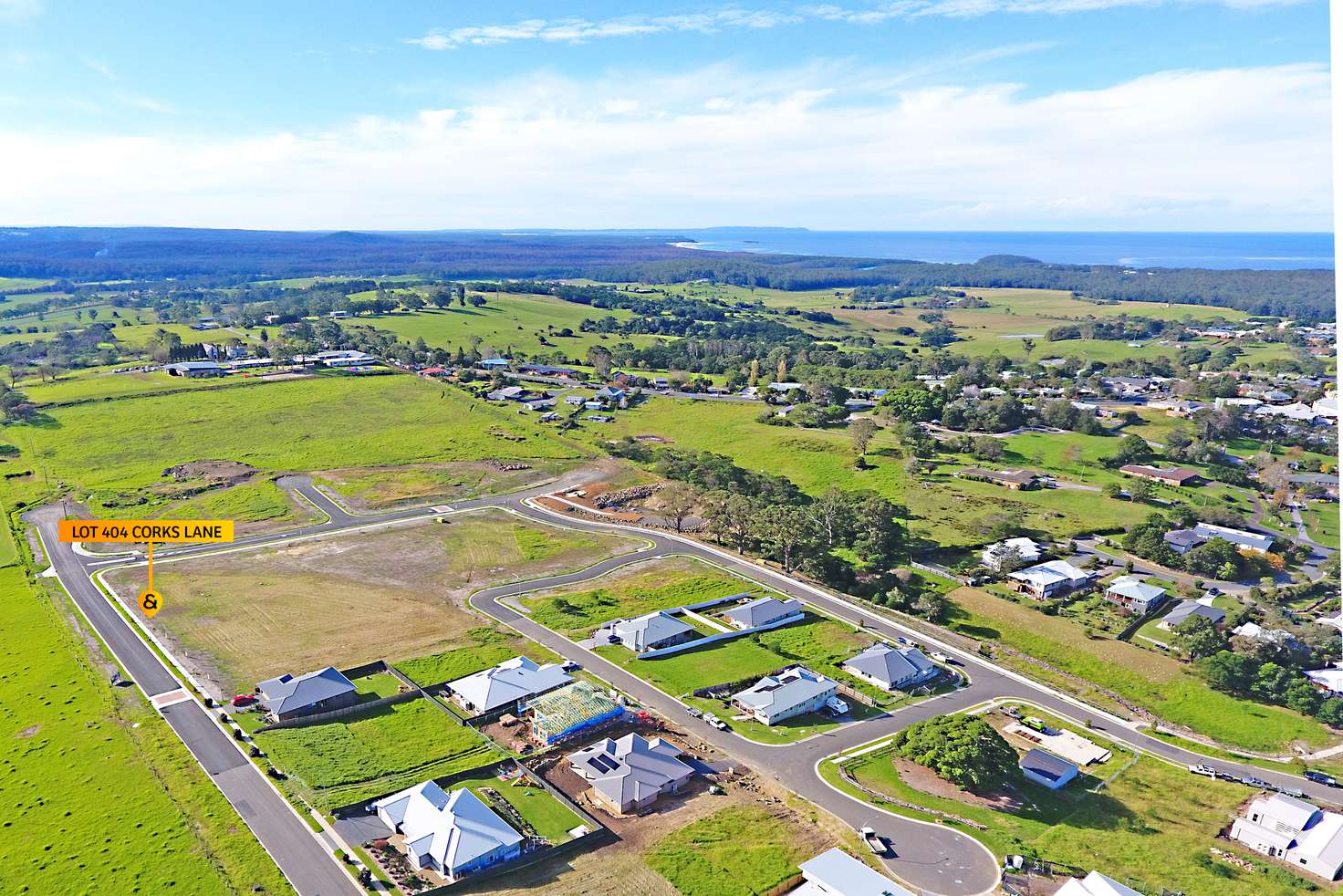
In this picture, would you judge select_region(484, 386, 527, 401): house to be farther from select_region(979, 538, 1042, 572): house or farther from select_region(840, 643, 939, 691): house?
select_region(840, 643, 939, 691): house

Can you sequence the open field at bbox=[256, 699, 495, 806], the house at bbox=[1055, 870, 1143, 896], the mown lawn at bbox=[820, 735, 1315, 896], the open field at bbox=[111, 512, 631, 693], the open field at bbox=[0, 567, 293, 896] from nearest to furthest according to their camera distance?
the house at bbox=[1055, 870, 1143, 896] → the open field at bbox=[0, 567, 293, 896] → the mown lawn at bbox=[820, 735, 1315, 896] → the open field at bbox=[256, 699, 495, 806] → the open field at bbox=[111, 512, 631, 693]

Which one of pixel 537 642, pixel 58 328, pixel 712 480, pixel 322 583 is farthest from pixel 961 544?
pixel 58 328

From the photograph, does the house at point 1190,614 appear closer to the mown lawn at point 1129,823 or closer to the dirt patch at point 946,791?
the mown lawn at point 1129,823

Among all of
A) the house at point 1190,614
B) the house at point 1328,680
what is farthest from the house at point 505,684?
the house at point 1328,680

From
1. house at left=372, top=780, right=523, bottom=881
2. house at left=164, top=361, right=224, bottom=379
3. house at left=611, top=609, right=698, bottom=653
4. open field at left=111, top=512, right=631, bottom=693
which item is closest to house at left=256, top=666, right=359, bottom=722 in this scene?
open field at left=111, top=512, right=631, bottom=693

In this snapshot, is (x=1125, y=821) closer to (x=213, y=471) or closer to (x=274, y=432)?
(x=213, y=471)
